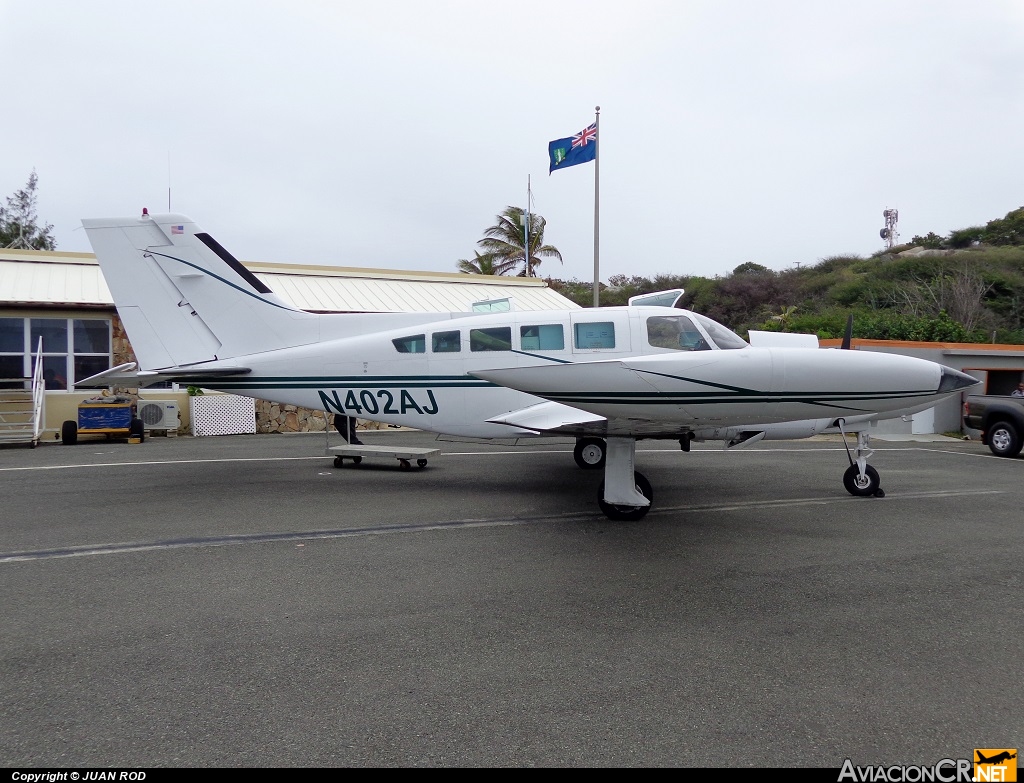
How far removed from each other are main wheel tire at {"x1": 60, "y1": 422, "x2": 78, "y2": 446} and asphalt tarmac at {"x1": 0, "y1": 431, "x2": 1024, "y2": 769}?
6.38m

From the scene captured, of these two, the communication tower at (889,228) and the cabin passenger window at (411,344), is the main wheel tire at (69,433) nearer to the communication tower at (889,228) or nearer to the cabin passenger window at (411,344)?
the cabin passenger window at (411,344)

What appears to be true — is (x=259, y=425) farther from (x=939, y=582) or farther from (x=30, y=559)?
(x=939, y=582)

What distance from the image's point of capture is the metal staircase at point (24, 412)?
13.1m

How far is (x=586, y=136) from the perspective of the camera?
18578mm

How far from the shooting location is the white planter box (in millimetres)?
15797

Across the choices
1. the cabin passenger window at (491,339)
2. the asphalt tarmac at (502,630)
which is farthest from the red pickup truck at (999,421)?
the cabin passenger window at (491,339)

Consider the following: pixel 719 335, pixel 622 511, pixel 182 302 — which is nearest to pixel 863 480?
pixel 719 335

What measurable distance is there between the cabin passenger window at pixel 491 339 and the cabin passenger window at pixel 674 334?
1754 mm

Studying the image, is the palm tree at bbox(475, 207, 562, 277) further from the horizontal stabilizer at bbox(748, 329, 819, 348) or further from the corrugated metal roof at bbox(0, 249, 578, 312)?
the horizontal stabilizer at bbox(748, 329, 819, 348)

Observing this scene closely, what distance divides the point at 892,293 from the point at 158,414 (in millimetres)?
34024

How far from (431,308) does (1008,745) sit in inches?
688

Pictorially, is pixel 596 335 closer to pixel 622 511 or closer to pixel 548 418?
pixel 548 418

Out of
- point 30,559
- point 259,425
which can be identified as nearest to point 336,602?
point 30,559

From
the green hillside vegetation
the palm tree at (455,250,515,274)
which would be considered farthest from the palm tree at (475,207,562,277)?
the green hillside vegetation
